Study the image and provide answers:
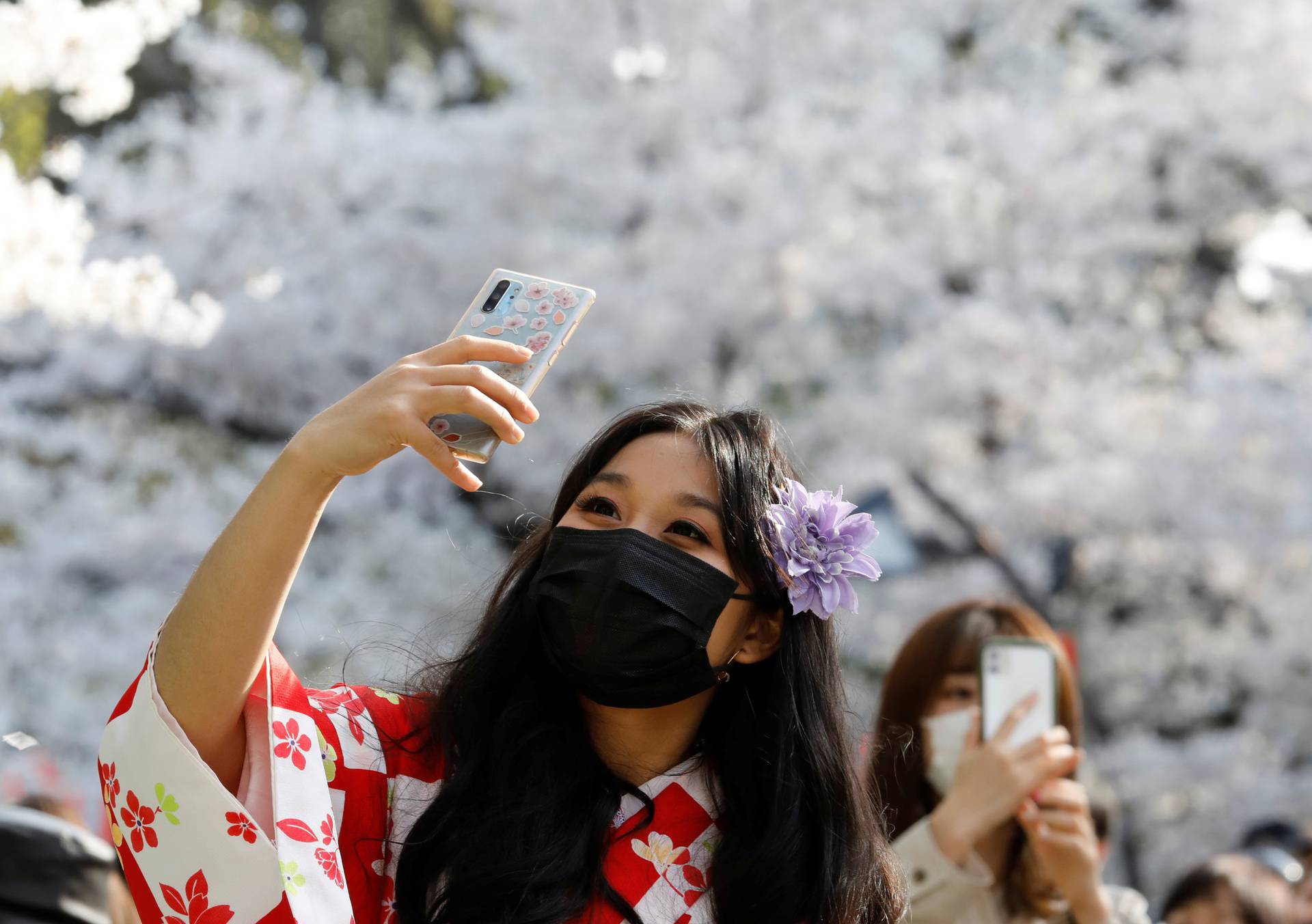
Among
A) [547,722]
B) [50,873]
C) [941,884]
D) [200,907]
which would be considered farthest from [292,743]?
[941,884]

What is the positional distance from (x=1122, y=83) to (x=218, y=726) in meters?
7.38

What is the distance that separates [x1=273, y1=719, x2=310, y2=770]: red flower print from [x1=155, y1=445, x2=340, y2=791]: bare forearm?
7 centimetres

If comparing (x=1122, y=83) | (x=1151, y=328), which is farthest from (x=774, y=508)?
(x=1122, y=83)

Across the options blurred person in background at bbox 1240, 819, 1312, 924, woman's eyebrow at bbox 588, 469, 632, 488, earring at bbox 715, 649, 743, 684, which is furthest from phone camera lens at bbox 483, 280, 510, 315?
blurred person in background at bbox 1240, 819, 1312, 924

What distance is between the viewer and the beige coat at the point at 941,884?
8.48 ft

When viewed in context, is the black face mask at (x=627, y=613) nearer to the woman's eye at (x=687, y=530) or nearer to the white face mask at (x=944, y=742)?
the woman's eye at (x=687, y=530)

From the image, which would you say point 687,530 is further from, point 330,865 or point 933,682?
point 933,682

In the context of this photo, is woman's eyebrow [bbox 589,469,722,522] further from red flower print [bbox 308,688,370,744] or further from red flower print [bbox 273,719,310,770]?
red flower print [bbox 273,719,310,770]

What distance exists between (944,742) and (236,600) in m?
1.94

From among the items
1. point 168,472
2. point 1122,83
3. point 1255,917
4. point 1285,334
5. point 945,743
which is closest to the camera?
point 945,743

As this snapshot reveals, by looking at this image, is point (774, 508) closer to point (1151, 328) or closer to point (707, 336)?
point (707, 336)

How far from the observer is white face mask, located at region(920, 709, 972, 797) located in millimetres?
2889

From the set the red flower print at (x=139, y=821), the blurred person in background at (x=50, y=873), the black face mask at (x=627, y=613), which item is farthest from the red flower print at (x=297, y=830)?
the blurred person in background at (x=50, y=873)

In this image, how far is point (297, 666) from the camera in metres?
6.31
